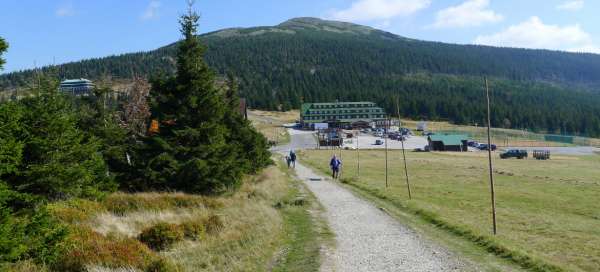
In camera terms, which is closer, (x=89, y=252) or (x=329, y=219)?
(x=89, y=252)

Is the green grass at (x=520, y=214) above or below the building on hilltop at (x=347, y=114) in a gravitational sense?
below

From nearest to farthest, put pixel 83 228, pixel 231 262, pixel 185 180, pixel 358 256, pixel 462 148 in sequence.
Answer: pixel 231 262 → pixel 358 256 → pixel 83 228 → pixel 185 180 → pixel 462 148

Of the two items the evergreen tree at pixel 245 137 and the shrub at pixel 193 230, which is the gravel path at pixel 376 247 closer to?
the shrub at pixel 193 230

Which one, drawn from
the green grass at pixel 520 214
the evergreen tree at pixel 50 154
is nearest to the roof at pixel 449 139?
the green grass at pixel 520 214

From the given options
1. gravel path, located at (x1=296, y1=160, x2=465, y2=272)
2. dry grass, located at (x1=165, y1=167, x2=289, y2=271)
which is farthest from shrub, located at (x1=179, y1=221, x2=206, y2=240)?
gravel path, located at (x1=296, y1=160, x2=465, y2=272)

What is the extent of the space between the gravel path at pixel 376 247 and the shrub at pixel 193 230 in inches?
183

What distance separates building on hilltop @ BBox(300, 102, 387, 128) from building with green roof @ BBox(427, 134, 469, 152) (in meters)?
64.6

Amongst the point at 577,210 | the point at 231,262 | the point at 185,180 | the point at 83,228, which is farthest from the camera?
the point at 577,210

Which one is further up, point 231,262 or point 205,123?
point 205,123

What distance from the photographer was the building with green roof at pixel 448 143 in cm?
11788

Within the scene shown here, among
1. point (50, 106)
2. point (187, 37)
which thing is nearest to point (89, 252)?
point (50, 106)

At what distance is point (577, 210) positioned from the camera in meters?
29.8

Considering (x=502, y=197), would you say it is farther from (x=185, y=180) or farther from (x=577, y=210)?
(x=185, y=180)

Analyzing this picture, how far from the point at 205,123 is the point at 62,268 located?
47.5 feet
